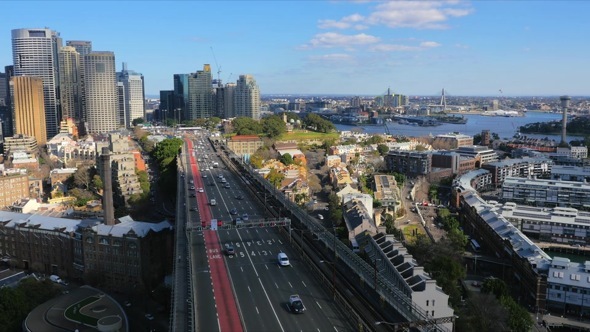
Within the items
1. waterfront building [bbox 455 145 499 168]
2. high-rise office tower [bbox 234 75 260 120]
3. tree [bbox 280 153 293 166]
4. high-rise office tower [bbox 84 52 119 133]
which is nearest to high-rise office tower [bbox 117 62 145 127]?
high-rise office tower [bbox 84 52 119 133]

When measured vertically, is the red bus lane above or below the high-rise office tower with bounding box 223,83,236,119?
below

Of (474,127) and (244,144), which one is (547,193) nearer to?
(244,144)

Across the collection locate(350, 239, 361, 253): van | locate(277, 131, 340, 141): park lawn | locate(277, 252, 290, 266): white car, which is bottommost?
locate(350, 239, 361, 253): van

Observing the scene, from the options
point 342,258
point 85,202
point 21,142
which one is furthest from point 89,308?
point 21,142

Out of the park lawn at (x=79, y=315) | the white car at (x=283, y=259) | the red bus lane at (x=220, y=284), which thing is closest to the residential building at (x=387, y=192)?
the red bus lane at (x=220, y=284)

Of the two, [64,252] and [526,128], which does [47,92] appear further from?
[526,128]

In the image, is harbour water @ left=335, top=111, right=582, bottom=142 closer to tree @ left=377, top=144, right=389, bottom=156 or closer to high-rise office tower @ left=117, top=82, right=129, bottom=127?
tree @ left=377, top=144, right=389, bottom=156

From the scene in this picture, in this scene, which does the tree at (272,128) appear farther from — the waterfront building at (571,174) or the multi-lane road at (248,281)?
the multi-lane road at (248,281)
